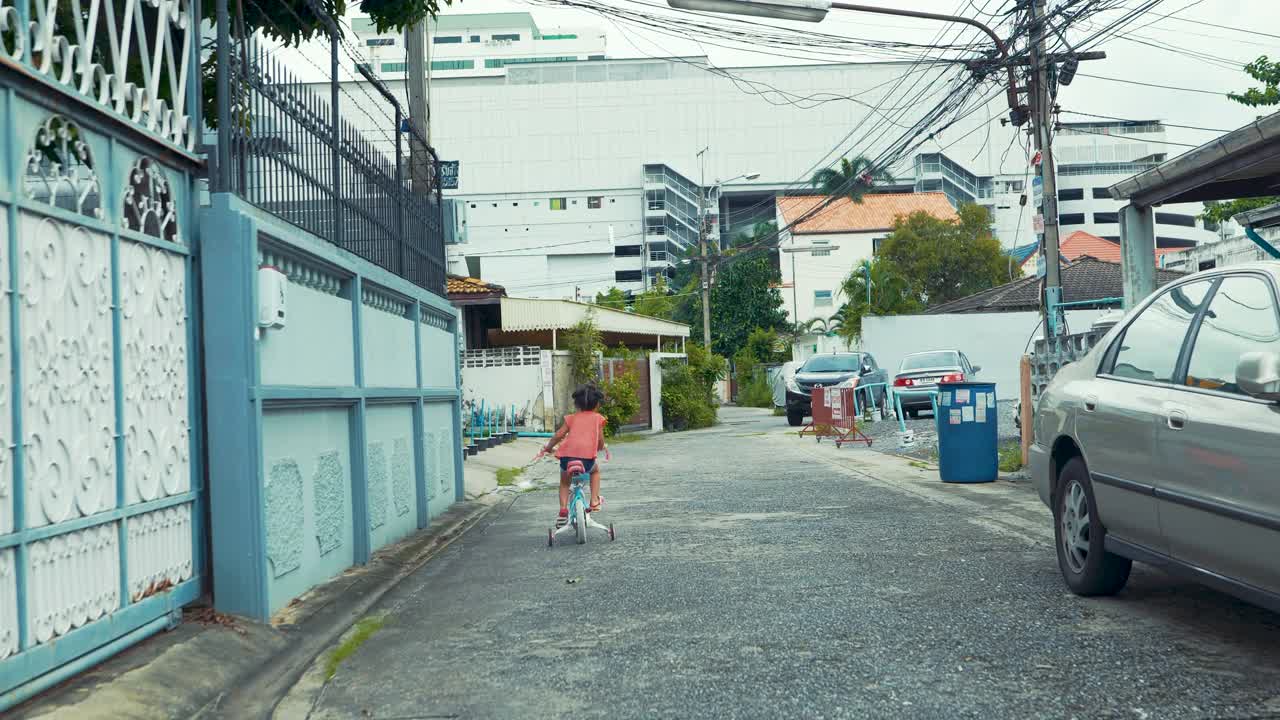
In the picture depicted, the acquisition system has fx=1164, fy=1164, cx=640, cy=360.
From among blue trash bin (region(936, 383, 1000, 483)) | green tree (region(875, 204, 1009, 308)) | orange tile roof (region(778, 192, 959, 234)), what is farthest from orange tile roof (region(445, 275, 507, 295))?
orange tile roof (region(778, 192, 959, 234))

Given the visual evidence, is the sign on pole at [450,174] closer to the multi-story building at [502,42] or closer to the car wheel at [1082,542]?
the car wheel at [1082,542]

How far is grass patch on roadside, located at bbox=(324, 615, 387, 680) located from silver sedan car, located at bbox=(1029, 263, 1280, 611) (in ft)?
12.6

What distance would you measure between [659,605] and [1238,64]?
20436 mm

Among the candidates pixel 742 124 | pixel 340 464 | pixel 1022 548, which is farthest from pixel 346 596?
pixel 742 124

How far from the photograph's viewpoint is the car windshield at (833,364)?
29500 mm

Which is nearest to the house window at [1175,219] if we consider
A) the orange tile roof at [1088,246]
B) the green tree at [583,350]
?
the orange tile roof at [1088,246]

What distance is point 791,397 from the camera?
3017 centimetres

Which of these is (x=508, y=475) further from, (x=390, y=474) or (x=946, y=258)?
(x=946, y=258)

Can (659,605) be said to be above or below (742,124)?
below

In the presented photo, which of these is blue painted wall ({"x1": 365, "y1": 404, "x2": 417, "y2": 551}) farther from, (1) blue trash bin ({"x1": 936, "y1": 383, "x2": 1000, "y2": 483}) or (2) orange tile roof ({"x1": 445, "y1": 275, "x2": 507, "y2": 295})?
(2) orange tile roof ({"x1": 445, "y1": 275, "x2": 507, "y2": 295})

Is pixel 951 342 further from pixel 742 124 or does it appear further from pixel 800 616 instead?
pixel 742 124

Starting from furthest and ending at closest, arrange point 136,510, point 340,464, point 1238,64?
point 1238,64
point 340,464
point 136,510

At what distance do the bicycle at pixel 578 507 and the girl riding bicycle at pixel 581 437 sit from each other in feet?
0.19

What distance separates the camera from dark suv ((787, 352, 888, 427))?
28688 millimetres
